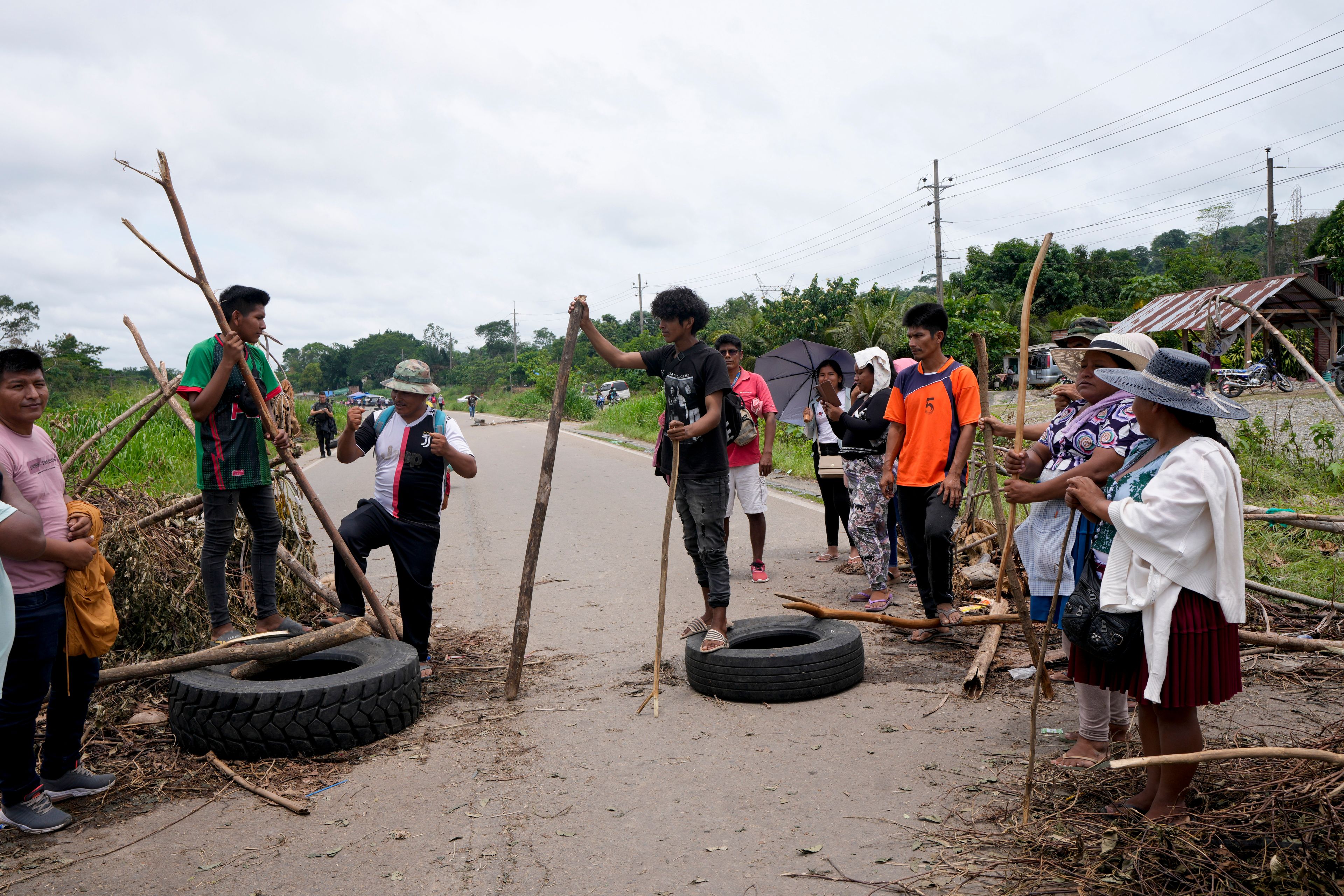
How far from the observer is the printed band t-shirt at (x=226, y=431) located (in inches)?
186

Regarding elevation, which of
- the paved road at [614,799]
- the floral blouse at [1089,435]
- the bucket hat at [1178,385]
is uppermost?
the bucket hat at [1178,385]

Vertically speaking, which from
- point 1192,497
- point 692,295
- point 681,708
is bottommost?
point 681,708

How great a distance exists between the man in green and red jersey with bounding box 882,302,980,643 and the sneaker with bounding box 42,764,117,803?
4.34m

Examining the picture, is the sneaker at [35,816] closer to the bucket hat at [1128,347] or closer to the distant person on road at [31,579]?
the distant person on road at [31,579]

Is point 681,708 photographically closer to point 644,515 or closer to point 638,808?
point 638,808

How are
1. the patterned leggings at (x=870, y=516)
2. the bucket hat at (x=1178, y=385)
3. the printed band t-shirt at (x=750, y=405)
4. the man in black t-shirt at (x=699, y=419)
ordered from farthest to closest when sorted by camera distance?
the printed band t-shirt at (x=750, y=405) → the patterned leggings at (x=870, y=516) → the man in black t-shirt at (x=699, y=419) → the bucket hat at (x=1178, y=385)

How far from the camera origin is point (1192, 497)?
2785 mm

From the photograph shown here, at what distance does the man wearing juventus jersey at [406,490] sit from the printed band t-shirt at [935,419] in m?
2.76

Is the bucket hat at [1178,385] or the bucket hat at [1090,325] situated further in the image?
the bucket hat at [1090,325]

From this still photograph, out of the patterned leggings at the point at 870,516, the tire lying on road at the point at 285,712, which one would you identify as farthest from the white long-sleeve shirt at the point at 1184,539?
the patterned leggings at the point at 870,516

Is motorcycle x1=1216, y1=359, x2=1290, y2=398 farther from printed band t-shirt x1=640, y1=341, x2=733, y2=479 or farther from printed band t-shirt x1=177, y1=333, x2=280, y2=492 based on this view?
printed band t-shirt x1=177, y1=333, x2=280, y2=492

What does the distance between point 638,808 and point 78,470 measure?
338 inches

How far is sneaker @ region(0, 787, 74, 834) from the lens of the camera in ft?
11.3

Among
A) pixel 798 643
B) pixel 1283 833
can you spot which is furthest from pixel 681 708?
pixel 1283 833
